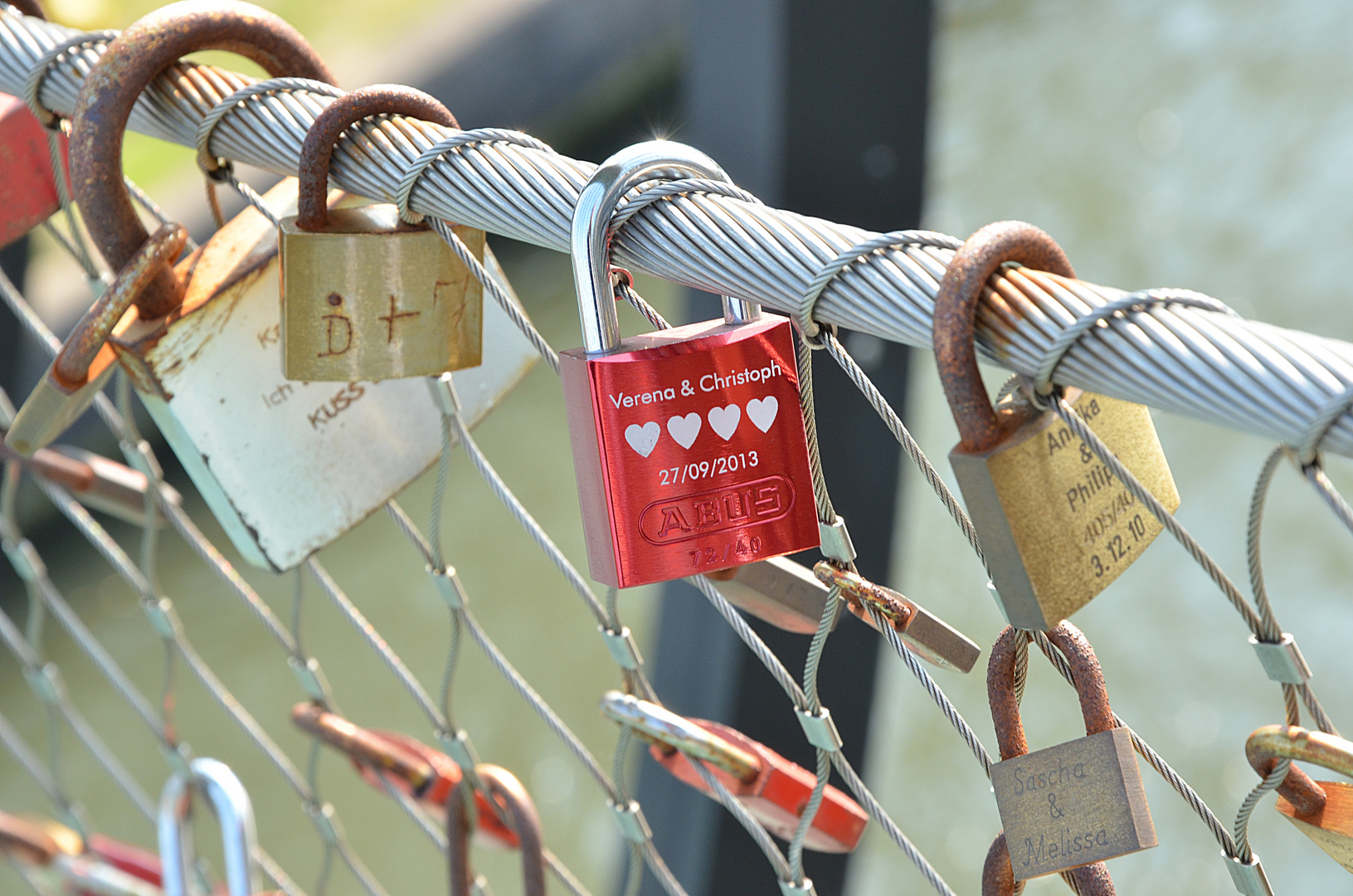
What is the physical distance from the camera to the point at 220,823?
57 centimetres

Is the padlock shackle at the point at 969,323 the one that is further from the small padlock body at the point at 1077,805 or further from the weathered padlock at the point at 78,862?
the weathered padlock at the point at 78,862

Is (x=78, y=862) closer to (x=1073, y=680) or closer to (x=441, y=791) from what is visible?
(x=441, y=791)

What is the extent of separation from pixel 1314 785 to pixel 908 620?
0.11m

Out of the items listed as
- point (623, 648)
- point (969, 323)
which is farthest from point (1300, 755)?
point (623, 648)

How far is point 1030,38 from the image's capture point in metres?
2.96

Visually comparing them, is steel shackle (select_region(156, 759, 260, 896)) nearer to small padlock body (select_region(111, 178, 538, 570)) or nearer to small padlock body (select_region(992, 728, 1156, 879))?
small padlock body (select_region(111, 178, 538, 570))

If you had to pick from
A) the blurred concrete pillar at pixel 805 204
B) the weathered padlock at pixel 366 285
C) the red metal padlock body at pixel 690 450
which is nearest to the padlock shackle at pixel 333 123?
the weathered padlock at pixel 366 285

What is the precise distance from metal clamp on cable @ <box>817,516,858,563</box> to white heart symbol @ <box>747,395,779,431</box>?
0.04m

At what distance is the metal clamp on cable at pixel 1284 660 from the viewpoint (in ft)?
0.87

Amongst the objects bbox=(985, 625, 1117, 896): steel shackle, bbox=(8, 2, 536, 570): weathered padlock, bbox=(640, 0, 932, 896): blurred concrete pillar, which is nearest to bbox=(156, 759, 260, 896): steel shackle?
bbox=(8, 2, 536, 570): weathered padlock

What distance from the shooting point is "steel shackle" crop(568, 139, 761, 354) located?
0.98 ft

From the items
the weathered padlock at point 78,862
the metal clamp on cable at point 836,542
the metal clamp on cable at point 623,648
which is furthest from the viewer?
the weathered padlock at point 78,862

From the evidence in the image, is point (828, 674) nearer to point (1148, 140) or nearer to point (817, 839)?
point (817, 839)

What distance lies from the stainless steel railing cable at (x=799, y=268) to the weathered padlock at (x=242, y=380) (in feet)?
0.08
